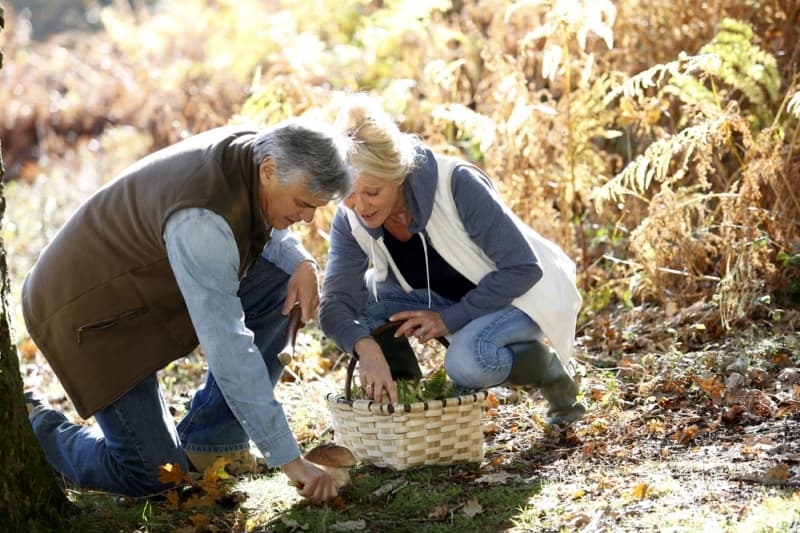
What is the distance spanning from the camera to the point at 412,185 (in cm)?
355

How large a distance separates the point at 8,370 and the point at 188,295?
56 cm

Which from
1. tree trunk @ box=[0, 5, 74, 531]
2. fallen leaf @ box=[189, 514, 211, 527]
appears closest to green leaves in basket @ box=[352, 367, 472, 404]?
fallen leaf @ box=[189, 514, 211, 527]

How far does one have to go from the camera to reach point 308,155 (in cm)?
297

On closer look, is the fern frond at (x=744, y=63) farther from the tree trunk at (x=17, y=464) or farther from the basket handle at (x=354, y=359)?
the tree trunk at (x=17, y=464)

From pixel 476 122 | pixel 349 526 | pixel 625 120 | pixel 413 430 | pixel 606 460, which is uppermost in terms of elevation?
pixel 476 122

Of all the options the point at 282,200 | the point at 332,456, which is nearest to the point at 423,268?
the point at 282,200

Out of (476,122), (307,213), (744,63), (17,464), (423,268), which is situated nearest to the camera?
(17,464)

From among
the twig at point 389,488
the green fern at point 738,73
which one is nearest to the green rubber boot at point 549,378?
the twig at point 389,488

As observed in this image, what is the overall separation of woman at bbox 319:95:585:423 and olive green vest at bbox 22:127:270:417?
1.59 feet

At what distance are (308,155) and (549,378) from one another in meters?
1.38

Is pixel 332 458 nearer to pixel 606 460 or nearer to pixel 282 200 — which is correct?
pixel 282 200

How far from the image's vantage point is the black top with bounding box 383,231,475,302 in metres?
3.83

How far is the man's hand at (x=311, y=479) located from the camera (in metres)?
2.91

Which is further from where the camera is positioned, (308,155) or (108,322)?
(108,322)
